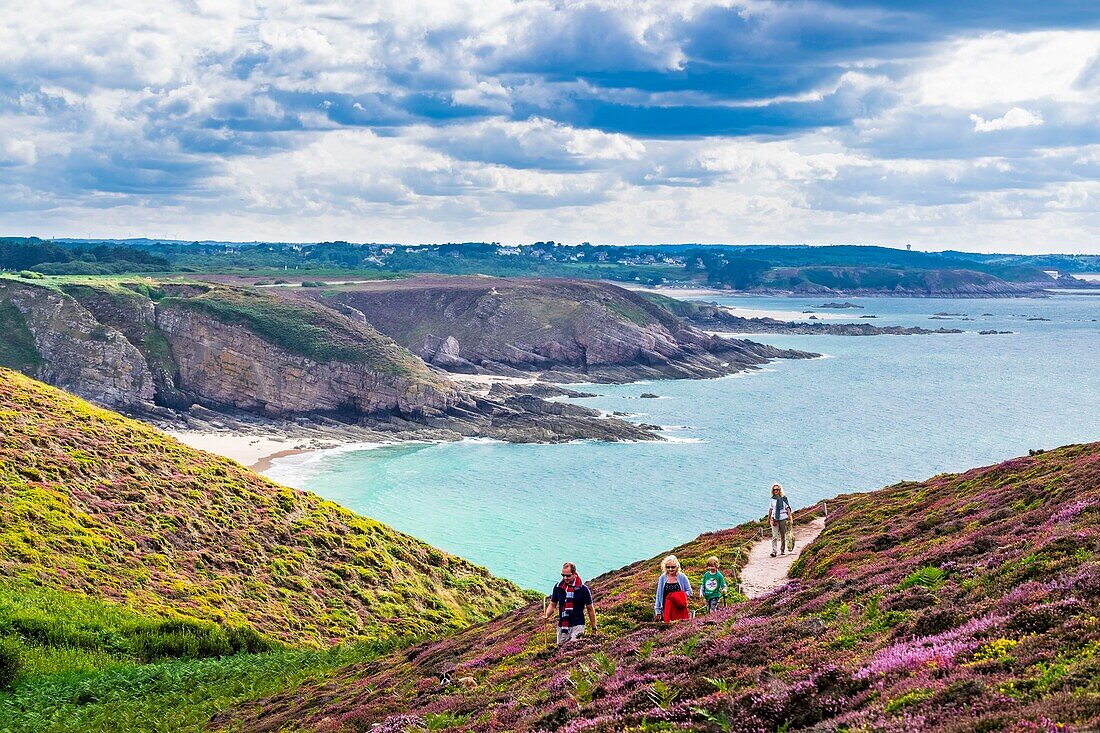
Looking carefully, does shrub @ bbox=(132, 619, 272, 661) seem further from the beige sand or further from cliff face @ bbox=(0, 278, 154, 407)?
cliff face @ bbox=(0, 278, 154, 407)

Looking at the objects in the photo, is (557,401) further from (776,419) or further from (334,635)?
(334,635)

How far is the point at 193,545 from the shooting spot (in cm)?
3897

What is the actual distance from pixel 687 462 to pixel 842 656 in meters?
79.7

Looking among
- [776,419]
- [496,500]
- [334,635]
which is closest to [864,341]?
[776,419]

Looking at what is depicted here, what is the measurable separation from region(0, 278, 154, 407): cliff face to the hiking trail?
91278mm

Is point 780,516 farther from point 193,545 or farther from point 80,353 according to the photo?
point 80,353

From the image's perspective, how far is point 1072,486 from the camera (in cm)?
2350

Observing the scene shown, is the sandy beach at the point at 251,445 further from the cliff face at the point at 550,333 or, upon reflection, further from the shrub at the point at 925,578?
the shrub at the point at 925,578

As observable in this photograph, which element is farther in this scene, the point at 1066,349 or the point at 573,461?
the point at 1066,349

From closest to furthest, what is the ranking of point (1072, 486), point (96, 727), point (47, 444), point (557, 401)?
point (96, 727) < point (1072, 486) < point (47, 444) < point (557, 401)

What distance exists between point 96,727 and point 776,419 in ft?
330

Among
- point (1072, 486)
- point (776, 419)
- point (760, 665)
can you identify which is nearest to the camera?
point (760, 665)

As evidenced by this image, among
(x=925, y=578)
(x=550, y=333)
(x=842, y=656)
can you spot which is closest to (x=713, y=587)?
(x=925, y=578)

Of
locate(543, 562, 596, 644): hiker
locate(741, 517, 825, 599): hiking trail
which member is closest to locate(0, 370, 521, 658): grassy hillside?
locate(741, 517, 825, 599): hiking trail
